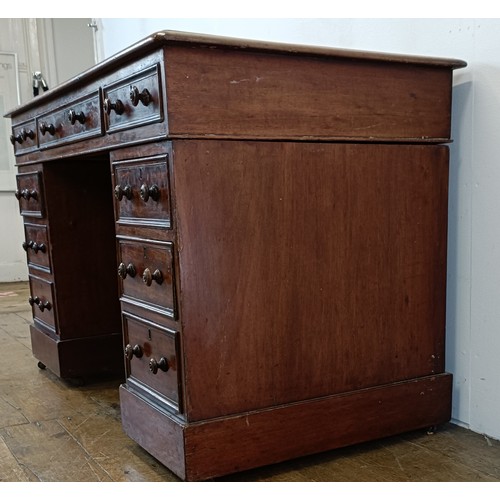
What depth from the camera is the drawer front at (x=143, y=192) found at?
127 cm

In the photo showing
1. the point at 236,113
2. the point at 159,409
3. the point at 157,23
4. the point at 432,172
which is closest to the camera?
the point at 236,113

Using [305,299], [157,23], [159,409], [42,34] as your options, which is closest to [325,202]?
[305,299]

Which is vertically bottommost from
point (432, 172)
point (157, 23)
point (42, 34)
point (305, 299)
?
point (305, 299)

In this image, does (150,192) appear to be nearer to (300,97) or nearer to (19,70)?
(300,97)

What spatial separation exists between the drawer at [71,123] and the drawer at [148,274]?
1.03 ft

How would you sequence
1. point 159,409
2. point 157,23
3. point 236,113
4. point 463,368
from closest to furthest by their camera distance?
point 236,113, point 159,409, point 463,368, point 157,23

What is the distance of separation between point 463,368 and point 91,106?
114 centimetres

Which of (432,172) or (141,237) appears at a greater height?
(432,172)

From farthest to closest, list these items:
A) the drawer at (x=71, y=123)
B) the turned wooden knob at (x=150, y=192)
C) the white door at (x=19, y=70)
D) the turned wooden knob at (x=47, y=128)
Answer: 1. the white door at (x=19, y=70)
2. the turned wooden knob at (x=47, y=128)
3. the drawer at (x=71, y=123)
4. the turned wooden knob at (x=150, y=192)

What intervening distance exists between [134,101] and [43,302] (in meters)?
1.14

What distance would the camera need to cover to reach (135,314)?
147cm

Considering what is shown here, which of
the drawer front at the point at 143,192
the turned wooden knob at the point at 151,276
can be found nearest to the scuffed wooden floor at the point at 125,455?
the turned wooden knob at the point at 151,276

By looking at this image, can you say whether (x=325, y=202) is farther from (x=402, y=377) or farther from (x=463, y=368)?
(x=463, y=368)

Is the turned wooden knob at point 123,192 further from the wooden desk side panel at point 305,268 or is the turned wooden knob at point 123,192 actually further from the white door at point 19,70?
the white door at point 19,70
